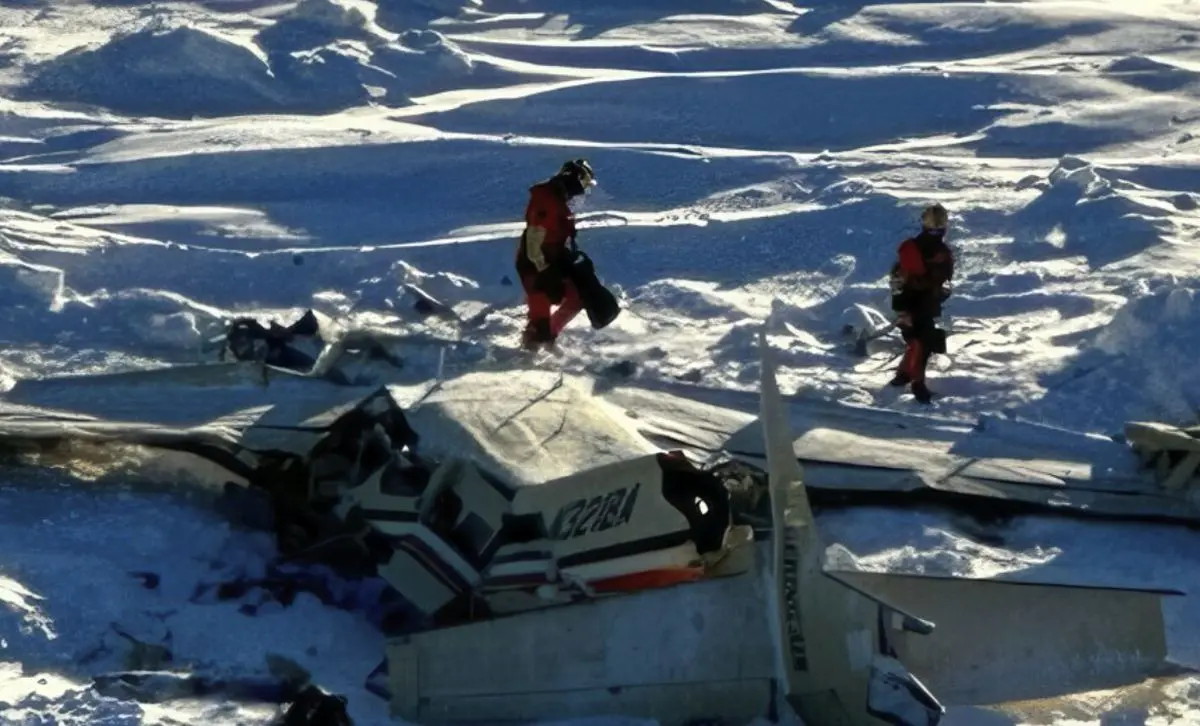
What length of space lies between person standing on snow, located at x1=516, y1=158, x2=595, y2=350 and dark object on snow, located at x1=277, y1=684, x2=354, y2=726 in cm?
444

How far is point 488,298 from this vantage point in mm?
12070

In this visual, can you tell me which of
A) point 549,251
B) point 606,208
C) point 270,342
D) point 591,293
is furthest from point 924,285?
point 606,208

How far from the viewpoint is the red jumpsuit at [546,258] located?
35.1 ft

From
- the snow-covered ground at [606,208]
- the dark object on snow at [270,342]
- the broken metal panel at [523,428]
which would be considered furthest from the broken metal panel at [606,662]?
the dark object on snow at [270,342]

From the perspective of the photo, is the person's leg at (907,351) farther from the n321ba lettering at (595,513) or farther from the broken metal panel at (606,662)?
the broken metal panel at (606,662)

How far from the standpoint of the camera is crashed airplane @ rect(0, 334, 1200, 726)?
651cm

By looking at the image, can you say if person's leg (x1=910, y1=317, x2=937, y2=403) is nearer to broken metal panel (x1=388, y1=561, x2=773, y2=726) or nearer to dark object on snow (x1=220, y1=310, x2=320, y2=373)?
dark object on snow (x1=220, y1=310, x2=320, y2=373)

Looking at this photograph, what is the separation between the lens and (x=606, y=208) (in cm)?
1393

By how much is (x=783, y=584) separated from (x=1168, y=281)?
20.5ft

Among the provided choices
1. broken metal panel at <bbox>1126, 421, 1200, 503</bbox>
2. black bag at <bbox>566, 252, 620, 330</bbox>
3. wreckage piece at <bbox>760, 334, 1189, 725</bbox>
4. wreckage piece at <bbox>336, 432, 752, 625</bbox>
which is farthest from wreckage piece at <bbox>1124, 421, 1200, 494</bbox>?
black bag at <bbox>566, 252, 620, 330</bbox>

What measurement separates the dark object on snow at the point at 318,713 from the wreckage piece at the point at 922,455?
7.50ft

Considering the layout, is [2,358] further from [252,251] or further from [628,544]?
[628,544]

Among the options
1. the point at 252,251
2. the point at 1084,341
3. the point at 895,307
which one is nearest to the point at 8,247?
the point at 252,251

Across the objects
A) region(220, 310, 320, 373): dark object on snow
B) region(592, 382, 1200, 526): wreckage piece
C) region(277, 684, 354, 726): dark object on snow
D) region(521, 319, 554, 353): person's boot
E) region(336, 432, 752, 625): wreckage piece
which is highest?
region(336, 432, 752, 625): wreckage piece
